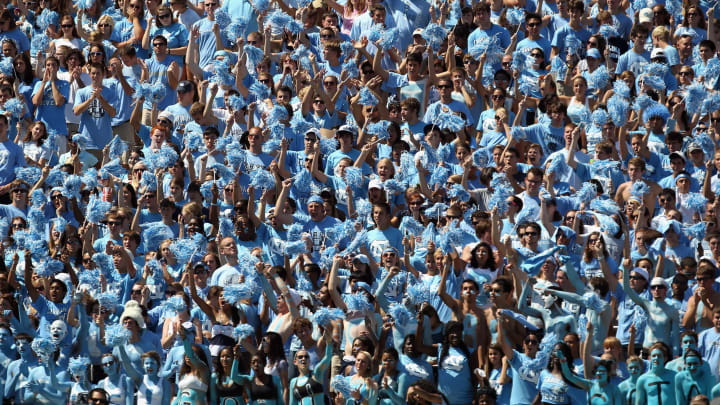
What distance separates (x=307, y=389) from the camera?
52.7 ft

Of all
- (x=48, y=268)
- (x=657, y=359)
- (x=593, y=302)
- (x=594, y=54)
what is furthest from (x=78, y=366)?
(x=594, y=54)

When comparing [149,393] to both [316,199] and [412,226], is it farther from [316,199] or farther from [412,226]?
[412,226]

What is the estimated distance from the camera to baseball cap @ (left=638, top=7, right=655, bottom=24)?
20.9 meters

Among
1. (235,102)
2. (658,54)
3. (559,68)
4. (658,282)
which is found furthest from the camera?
(559,68)

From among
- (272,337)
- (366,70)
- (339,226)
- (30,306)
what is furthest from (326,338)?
(366,70)

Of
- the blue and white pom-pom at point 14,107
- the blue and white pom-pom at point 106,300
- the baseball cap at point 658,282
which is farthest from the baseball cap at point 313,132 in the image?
the baseball cap at point 658,282

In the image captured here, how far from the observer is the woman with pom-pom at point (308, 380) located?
16062 millimetres

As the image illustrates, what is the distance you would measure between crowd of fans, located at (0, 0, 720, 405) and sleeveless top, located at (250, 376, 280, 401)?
36mm

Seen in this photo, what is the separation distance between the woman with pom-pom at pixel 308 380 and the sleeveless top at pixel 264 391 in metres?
0.17

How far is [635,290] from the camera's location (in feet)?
54.4

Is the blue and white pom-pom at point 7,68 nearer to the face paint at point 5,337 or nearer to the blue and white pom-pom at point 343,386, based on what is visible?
the face paint at point 5,337

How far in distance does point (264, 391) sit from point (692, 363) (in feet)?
11.1

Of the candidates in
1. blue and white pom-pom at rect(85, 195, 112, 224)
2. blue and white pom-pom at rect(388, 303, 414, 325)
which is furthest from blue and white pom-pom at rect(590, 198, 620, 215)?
blue and white pom-pom at rect(85, 195, 112, 224)

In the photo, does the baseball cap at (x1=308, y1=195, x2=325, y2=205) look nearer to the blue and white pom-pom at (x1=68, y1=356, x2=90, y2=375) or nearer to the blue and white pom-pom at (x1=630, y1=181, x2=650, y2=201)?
the blue and white pom-pom at (x1=68, y1=356, x2=90, y2=375)
